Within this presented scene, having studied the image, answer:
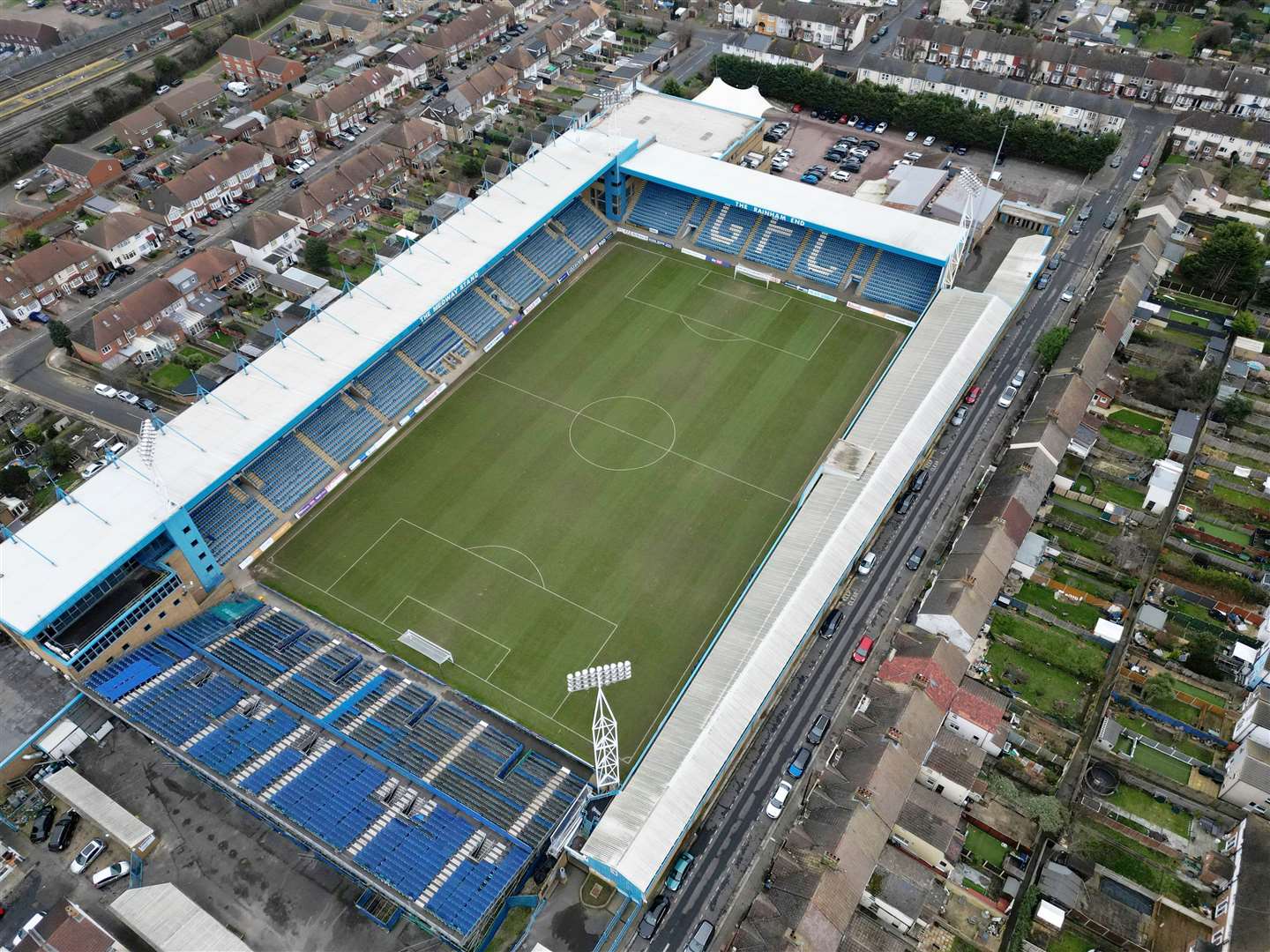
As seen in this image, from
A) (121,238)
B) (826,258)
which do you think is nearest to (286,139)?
(121,238)

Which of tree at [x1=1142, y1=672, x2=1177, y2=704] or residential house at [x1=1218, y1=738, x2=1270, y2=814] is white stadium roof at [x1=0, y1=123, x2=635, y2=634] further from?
residential house at [x1=1218, y1=738, x2=1270, y2=814]

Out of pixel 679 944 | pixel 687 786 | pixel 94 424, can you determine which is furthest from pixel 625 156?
pixel 679 944

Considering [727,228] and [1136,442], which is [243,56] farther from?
[1136,442]

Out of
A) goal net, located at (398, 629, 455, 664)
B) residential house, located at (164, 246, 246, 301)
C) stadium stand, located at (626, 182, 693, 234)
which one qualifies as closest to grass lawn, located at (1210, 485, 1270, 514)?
stadium stand, located at (626, 182, 693, 234)

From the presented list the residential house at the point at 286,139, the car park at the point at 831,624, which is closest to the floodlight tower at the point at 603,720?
the car park at the point at 831,624

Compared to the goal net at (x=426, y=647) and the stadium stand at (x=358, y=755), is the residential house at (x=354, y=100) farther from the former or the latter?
the goal net at (x=426, y=647)

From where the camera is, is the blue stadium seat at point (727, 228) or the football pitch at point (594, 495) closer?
the football pitch at point (594, 495)

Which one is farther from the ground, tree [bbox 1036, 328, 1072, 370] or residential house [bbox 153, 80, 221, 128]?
tree [bbox 1036, 328, 1072, 370]
